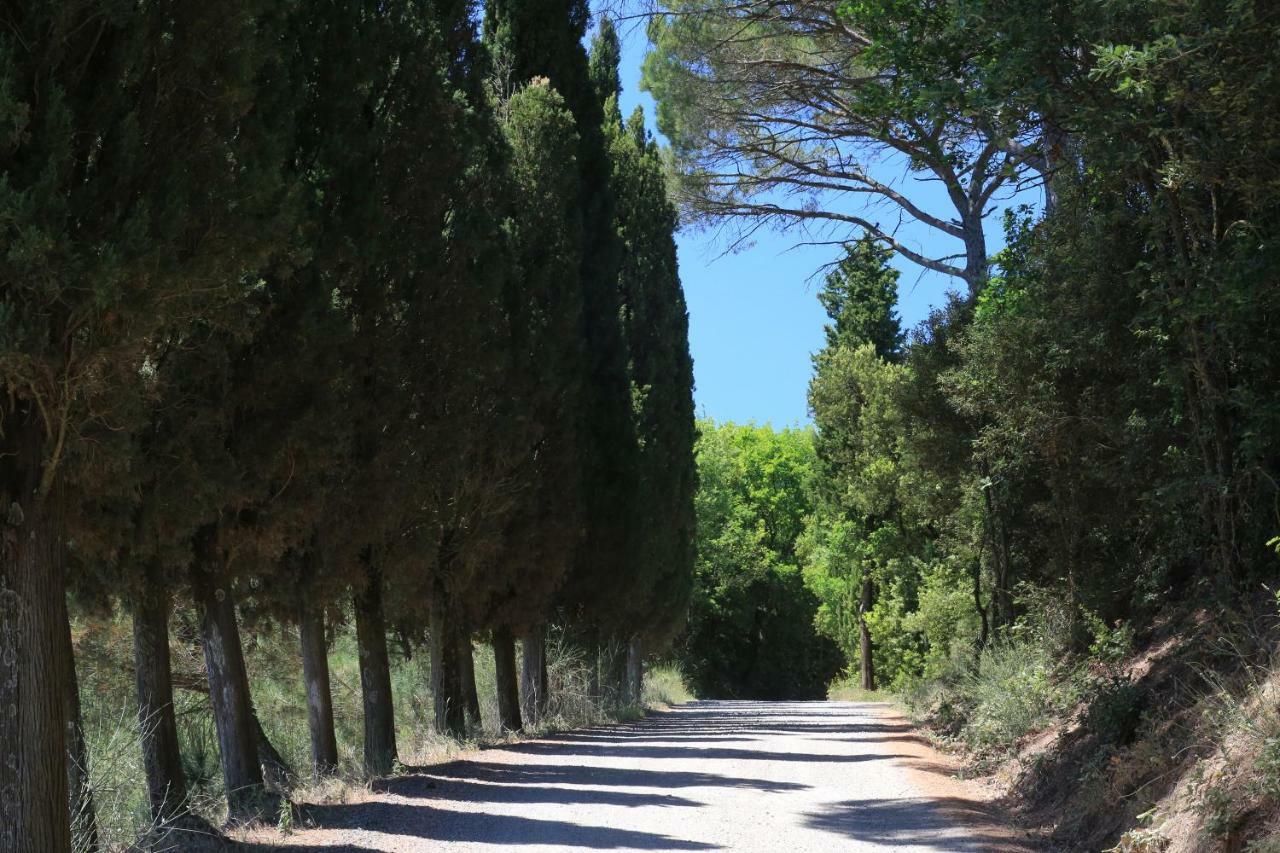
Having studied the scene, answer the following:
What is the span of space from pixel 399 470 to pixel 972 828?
6.84 meters

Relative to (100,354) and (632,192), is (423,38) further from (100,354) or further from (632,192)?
(632,192)

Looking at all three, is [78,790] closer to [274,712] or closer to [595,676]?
[274,712]

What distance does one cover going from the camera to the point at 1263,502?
10.4m

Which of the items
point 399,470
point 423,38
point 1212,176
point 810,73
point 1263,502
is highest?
point 810,73

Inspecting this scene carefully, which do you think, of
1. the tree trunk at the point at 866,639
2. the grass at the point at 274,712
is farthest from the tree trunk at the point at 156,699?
the tree trunk at the point at 866,639

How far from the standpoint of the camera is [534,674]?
73.1 feet

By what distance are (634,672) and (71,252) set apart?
27679mm

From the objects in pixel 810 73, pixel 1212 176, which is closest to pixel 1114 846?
pixel 1212 176

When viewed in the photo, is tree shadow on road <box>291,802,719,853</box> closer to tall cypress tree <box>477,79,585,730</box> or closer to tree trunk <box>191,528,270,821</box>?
tree trunk <box>191,528,270,821</box>

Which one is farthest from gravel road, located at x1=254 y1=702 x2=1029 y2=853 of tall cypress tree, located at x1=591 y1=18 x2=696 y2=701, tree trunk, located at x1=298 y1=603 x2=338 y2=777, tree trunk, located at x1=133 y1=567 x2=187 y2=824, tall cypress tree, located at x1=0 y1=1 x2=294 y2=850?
tall cypress tree, located at x1=591 y1=18 x2=696 y2=701

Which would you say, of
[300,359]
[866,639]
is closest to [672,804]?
[300,359]

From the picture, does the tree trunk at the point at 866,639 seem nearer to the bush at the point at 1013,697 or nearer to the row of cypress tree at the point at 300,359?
the row of cypress tree at the point at 300,359

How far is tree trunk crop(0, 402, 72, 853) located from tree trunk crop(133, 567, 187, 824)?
3170mm

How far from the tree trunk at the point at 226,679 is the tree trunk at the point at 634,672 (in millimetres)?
19788
